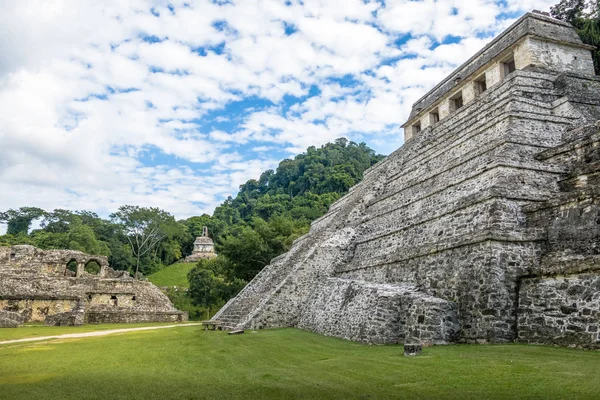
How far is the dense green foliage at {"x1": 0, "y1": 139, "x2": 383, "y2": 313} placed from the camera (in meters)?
27.5

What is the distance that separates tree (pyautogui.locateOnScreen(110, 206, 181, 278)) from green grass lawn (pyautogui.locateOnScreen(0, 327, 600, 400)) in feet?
161

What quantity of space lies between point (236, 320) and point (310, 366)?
28.8ft

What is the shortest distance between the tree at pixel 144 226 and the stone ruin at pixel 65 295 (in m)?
25.9

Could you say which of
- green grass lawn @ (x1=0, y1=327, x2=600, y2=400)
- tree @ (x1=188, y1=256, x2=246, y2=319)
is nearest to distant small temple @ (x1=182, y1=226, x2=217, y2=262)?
tree @ (x1=188, y1=256, x2=246, y2=319)

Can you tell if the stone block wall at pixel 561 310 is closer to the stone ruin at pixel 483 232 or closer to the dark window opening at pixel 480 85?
the stone ruin at pixel 483 232

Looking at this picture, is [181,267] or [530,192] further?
[181,267]

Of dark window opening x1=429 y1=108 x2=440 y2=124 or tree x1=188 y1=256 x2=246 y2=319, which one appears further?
tree x1=188 y1=256 x2=246 y2=319

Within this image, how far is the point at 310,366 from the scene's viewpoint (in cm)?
658

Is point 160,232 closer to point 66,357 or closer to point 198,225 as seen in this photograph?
point 198,225

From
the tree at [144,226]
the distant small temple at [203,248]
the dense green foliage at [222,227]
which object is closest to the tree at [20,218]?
the dense green foliage at [222,227]

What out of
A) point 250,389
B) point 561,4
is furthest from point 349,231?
point 561,4

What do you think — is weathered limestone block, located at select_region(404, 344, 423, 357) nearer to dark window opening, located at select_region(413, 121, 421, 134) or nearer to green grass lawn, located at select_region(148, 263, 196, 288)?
dark window opening, located at select_region(413, 121, 421, 134)

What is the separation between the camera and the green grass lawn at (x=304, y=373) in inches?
182

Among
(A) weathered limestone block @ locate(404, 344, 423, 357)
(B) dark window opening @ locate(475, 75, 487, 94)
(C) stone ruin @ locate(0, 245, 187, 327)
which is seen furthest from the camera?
(C) stone ruin @ locate(0, 245, 187, 327)
